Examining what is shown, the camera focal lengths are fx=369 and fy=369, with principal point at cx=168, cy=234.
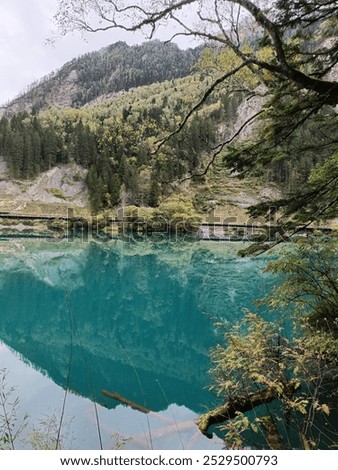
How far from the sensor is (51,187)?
3014 inches

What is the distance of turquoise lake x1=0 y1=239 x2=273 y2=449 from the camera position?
289 inches

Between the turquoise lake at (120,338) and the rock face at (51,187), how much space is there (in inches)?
1637

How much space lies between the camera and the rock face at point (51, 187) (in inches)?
2881

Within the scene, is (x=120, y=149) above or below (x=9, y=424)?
above

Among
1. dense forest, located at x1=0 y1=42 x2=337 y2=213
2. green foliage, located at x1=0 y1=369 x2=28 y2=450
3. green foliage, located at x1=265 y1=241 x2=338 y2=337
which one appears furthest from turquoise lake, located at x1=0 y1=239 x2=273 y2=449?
dense forest, located at x1=0 y1=42 x2=337 y2=213

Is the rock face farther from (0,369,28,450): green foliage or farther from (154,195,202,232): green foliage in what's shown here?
(0,369,28,450): green foliage

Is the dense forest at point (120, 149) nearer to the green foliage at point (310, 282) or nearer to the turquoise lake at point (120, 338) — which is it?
the turquoise lake at point (120, 338)

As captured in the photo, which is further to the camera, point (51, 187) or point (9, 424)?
point (51, 187)

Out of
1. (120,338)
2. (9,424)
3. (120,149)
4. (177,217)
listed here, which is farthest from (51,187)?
(9,424)

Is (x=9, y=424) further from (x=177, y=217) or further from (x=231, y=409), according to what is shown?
(x=177, y=217)

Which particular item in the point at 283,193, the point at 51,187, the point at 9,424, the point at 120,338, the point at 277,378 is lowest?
the point at 120,338

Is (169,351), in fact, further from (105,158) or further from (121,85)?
(121,85)

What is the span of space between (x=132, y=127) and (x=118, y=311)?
78724 millimetres

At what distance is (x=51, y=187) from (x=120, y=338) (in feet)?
223
